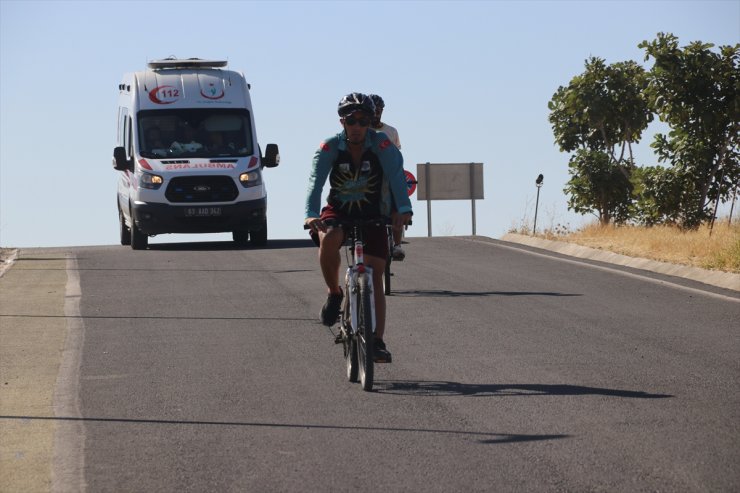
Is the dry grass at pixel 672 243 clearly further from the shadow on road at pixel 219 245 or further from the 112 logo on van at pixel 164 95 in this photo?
the 112 logo on van at pixel 164 95

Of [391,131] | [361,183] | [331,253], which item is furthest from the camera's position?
[391,131]

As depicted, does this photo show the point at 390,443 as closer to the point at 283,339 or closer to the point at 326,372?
the point at 326,372

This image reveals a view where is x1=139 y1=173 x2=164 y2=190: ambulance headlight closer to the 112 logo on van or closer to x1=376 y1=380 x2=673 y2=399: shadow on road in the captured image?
the 112 logo on van

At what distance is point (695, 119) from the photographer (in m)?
23.9

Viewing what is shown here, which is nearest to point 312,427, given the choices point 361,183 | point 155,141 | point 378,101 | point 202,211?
point 361,183

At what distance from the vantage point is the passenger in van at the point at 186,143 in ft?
80.6

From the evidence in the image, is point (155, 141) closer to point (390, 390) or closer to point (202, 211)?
point (202, 211)

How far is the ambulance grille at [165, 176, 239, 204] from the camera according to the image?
24.3 meters

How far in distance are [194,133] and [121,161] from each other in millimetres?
1428

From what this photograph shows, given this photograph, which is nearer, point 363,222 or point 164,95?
point 363,222

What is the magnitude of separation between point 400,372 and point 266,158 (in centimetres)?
1531

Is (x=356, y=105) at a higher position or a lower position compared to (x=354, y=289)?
higher

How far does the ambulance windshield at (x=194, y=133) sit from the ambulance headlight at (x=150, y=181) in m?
0.38

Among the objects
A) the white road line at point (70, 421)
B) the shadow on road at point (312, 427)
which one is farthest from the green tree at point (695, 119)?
the shadow on road at point (312, 427)
